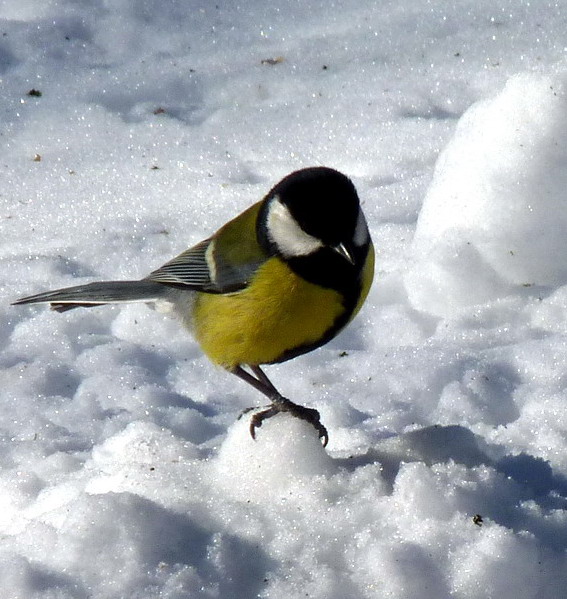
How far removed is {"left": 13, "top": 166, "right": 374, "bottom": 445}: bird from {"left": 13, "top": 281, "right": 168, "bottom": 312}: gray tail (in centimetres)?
24

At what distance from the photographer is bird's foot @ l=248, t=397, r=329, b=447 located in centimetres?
310

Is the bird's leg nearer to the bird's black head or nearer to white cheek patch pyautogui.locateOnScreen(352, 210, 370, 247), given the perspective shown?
the bird's black head

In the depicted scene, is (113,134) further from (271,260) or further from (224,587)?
(224,587)

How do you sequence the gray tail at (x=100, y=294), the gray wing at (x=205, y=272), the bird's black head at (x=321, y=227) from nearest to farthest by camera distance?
the bird's black head at (x=321, y=227), the gray wing at (x=205, y=272), the gray tail at (x=100, y=294)

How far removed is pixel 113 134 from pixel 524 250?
231 centimetres

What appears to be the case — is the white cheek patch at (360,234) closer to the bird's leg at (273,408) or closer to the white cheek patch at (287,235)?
the white cheek patch at (287,235)

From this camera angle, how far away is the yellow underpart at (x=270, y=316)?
9.85ft

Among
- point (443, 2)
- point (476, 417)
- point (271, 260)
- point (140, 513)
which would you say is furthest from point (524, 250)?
point (443, 2)

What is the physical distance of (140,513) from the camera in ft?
8.41

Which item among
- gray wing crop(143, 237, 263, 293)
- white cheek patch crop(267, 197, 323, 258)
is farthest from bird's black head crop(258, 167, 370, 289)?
gray wing crop(143, 237, 263, 293)

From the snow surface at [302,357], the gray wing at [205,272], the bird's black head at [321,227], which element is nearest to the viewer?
the snow surface at [302,357]

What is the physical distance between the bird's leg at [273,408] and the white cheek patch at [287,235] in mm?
468

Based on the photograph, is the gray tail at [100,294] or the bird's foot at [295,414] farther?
the gray tail at [100,294]

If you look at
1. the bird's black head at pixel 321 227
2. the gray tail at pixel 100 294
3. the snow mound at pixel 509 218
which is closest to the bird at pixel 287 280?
the bird's black head at pixel 321 227
